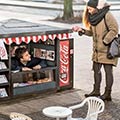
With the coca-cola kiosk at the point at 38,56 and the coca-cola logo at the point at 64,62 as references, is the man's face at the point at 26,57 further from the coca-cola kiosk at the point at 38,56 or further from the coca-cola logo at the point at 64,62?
the coca-cola logo at the point at 64,62

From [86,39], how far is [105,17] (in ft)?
28.7

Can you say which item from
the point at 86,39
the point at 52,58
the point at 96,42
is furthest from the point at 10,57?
the point at 86,39

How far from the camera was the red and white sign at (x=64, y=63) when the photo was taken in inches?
343

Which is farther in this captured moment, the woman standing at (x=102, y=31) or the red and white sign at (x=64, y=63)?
the red and white sign at (x=64, y=63)

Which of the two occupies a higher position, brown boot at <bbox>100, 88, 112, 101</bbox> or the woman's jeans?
the woman's jeans

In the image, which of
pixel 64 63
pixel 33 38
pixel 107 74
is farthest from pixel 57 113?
pixel 64 63

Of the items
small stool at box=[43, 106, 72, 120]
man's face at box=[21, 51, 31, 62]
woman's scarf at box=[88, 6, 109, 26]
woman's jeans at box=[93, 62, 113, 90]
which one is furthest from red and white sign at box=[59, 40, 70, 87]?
small stool at box=[43, 106, 72, 120]

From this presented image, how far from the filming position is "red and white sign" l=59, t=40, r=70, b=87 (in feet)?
28.6

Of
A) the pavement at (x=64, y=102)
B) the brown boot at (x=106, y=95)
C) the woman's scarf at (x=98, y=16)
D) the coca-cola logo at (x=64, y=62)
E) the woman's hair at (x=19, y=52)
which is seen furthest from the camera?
the coca-cola logo at (x=64, y=62)

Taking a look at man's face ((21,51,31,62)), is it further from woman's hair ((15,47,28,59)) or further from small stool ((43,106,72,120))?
small stool ((43,106,72,120))

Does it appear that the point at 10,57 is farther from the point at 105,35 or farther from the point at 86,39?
the point at 86,39

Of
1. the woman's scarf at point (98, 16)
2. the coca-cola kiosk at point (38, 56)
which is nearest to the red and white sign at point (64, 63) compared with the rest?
the coca-cola kiosk at point (38, 56)

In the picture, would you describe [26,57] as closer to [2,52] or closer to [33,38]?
[33,38]

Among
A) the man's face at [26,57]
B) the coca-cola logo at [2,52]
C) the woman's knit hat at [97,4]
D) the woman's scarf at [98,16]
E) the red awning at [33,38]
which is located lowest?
the man's face at [26,57]
